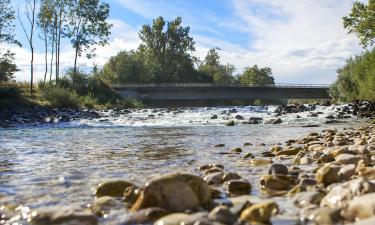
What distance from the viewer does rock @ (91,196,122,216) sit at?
367 centimetres

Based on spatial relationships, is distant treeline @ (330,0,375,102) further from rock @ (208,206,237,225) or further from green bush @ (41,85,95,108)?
rock @ (208,206,237,225)

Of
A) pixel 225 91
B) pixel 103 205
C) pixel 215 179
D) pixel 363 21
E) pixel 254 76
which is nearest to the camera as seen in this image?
pixel 103 205

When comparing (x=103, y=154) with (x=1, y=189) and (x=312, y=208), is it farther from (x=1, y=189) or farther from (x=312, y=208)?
(x=312, y=208)

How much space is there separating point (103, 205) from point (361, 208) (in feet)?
6.99

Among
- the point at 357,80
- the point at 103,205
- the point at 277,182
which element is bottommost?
the point at 103,205

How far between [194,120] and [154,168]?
682 inches

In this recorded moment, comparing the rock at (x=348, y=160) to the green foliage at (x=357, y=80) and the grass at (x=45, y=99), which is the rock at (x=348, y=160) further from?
the green foliage at (x=357, y=80)

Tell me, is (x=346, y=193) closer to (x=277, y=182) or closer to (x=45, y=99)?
(x=277, y=182)

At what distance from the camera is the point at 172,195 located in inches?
139

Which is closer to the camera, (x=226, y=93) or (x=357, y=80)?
(x=357, y=80)

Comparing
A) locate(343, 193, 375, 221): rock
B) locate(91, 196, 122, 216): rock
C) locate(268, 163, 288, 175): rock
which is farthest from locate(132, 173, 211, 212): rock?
locate(268, 163, 288, 175): rock

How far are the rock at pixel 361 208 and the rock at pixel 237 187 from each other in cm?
141

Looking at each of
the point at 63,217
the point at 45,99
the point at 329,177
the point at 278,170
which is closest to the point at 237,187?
the point at 278,170

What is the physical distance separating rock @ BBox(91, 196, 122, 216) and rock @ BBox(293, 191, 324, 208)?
1.56 m
